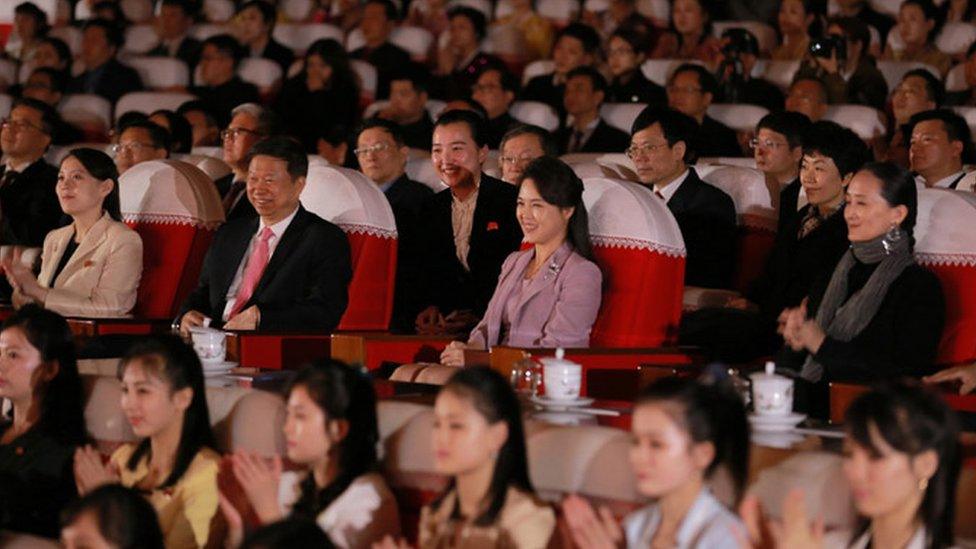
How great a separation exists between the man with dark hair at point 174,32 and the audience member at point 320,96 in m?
1.36

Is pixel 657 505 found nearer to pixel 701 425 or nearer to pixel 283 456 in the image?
pixel 701 425

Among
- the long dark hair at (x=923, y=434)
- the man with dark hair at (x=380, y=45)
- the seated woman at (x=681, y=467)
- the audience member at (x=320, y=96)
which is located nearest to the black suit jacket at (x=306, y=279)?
the seated woman at (x=681, y=467)

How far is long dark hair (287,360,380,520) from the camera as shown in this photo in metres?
3.17

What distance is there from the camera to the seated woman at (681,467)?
272 centimetres

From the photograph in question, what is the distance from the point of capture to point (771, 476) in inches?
110

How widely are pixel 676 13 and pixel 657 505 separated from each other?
5.64 m

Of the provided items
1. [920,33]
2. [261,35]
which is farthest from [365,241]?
[261,35]

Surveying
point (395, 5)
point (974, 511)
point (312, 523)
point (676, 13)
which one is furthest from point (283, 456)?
point (395, 5)

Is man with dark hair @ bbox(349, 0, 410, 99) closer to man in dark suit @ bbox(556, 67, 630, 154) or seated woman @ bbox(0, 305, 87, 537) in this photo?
man in dark suit @ bbox(556, 67, 630, 154)

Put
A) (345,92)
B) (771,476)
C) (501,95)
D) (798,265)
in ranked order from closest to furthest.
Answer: (771,476), (798,265), (501,95), (345,92)

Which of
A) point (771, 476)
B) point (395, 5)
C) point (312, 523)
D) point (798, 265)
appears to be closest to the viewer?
point (312, 523)

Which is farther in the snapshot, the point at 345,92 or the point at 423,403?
the point at 345,92

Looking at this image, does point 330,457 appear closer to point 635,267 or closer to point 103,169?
Answer: point 635,267

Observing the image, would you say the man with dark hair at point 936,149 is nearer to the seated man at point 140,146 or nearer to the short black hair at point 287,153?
the short black hair at point 287,153
